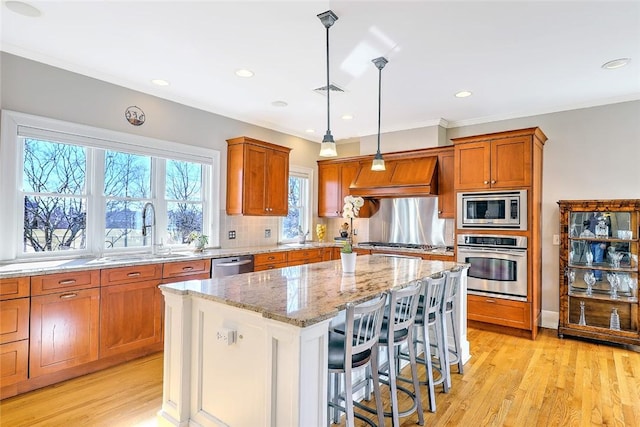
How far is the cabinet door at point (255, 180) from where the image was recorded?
463cm

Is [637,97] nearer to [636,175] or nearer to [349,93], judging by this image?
[636,175]

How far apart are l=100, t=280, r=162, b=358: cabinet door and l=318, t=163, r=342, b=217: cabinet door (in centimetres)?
332

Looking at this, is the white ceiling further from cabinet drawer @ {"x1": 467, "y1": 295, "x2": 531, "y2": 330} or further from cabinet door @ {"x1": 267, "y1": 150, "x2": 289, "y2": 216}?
cabinet drawer @ {"x1": 467, "y1": 295, "x2": 531, "y2": 330}

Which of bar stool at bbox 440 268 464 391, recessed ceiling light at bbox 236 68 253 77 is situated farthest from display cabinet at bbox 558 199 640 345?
recessed ceiling light at bbox 236 68 253 77

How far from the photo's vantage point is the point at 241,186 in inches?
181

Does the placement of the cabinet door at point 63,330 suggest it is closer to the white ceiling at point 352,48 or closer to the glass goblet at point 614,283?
the white ceiling at point 352,48

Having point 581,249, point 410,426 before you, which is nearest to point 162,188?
point 410,426

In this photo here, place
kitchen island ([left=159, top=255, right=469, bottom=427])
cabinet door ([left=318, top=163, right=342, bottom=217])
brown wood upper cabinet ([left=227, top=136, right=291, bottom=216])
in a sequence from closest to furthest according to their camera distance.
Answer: kitchen island ([left=159, top=255, right=469, bottom=427])
brown wood upper cabinet ([left=227, top=136, right=291, bottom=216])
cabinet door ([left=318, top=163, right=342, bottom=217])

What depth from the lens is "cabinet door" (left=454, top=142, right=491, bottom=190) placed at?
4293mm

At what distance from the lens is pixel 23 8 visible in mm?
2381

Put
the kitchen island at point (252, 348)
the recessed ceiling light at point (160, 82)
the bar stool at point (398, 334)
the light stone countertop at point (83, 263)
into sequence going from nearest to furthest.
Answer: the kitchen island at point (252, 348)
the bar stool at point (398, 334)
the light stone countertop at point (83, 263)
the recessed ceiling light at point (160, 82)

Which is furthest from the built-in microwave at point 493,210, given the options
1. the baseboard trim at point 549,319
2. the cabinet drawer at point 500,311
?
the baseboard trim at point 549,319

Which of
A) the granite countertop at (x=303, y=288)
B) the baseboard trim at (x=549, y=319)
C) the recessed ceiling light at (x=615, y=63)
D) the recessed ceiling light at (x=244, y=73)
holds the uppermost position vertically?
the recessed ceiling light at (x=244, y=73)

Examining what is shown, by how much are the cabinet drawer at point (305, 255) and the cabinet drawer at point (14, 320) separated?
2.93 meters
